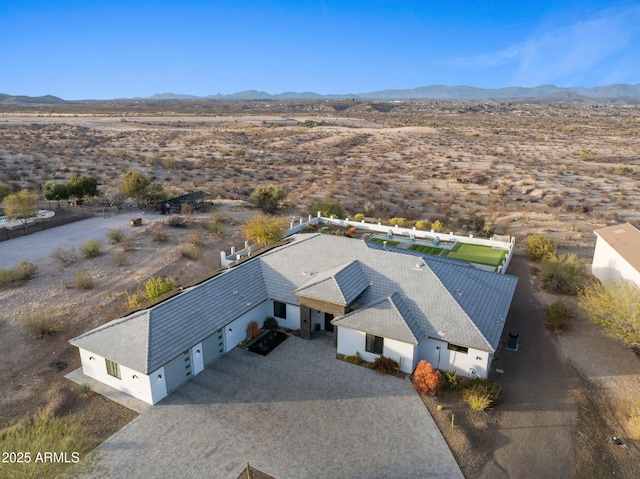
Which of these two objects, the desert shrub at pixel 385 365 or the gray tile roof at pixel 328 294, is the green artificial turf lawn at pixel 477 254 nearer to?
the gray tile roof at pixel 328 294

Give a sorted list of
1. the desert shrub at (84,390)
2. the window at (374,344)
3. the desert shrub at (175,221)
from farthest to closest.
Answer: the desert shrub at (175,221) → the window at (374,344) → the desert shrub at (84,390)

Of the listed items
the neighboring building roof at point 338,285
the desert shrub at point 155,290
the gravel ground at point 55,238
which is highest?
the neighboring building roof at point 338,285

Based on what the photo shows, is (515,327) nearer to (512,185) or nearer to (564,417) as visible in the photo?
(564,417)

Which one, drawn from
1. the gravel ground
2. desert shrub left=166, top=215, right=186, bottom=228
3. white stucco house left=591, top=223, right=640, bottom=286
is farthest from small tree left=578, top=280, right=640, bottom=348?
the gravel ground

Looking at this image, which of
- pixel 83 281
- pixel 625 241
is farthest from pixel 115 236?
pixel 625 241

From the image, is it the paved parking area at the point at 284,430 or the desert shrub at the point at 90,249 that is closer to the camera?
the paved parking area at the point at 284,430

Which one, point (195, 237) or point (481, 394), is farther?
point (195, 237)

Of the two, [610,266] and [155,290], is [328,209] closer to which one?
[155,290]

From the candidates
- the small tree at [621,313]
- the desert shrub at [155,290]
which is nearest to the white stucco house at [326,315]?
the desert shrub at [155,290]
